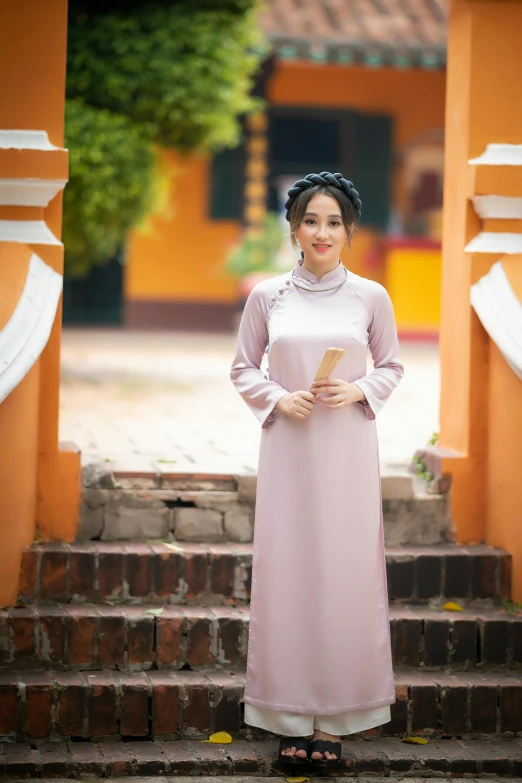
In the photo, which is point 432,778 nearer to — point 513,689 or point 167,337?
point 513,689

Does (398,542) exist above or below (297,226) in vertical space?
below

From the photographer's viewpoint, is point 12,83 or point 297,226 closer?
point 297,226

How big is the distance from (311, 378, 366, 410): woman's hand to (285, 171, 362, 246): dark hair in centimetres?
49

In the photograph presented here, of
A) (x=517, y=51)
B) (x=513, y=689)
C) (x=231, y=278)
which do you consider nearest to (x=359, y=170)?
(x=231, y=278)

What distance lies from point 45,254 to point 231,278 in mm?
10143

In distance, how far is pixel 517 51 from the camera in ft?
16.2

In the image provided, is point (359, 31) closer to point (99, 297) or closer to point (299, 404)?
point (99, 297)

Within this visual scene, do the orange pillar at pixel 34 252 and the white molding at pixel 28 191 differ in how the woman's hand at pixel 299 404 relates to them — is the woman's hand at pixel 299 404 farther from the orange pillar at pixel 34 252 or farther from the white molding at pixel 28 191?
the white molding at pixel 28 191

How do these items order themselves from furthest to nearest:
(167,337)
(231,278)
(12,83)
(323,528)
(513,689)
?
(231,278)
(167,337)
(12,83)
(513,689)
(323,528)

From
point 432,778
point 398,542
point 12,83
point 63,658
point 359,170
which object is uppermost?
point 359,170

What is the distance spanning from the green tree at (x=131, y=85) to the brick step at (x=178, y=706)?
15.6ft

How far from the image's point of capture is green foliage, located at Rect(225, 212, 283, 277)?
534 inches

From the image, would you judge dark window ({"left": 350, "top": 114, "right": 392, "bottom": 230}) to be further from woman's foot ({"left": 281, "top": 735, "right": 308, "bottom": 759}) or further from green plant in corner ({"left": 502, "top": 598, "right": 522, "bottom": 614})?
woman's foot ({"left": 281, "top": 735, "right": 308, "bottom": 759})

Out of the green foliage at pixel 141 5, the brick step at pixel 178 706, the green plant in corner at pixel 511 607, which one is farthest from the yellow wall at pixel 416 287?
the brick step at pixel 178 706
